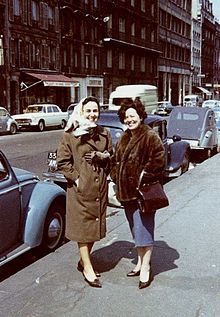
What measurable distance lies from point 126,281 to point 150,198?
0.89 meters

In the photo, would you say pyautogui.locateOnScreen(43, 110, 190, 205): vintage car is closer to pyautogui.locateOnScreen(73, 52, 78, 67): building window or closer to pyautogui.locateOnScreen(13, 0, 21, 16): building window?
pyautogui.locateOnScreen(13, 0, 21, 16): building window

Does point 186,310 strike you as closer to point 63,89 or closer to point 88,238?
point 88,238

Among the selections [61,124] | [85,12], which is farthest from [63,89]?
[61,124]

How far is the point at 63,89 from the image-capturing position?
4609 centimetres

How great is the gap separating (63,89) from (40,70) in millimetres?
5548

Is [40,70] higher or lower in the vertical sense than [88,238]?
higher

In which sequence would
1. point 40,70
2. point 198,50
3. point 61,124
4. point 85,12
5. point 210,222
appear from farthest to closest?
point 198,50, point 85,12, point 40,70, point 61,124, point 210,222

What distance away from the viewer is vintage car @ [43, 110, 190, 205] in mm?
9711

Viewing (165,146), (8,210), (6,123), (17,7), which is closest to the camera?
(8,210)

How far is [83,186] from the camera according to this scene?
15.1 feet

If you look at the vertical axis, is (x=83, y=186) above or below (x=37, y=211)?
above

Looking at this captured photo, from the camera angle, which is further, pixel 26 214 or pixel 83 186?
pixel 26 214

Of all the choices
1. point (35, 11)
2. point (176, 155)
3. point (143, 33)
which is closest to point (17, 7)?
point (35, 11)

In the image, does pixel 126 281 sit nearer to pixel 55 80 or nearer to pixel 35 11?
pixel 55 80
